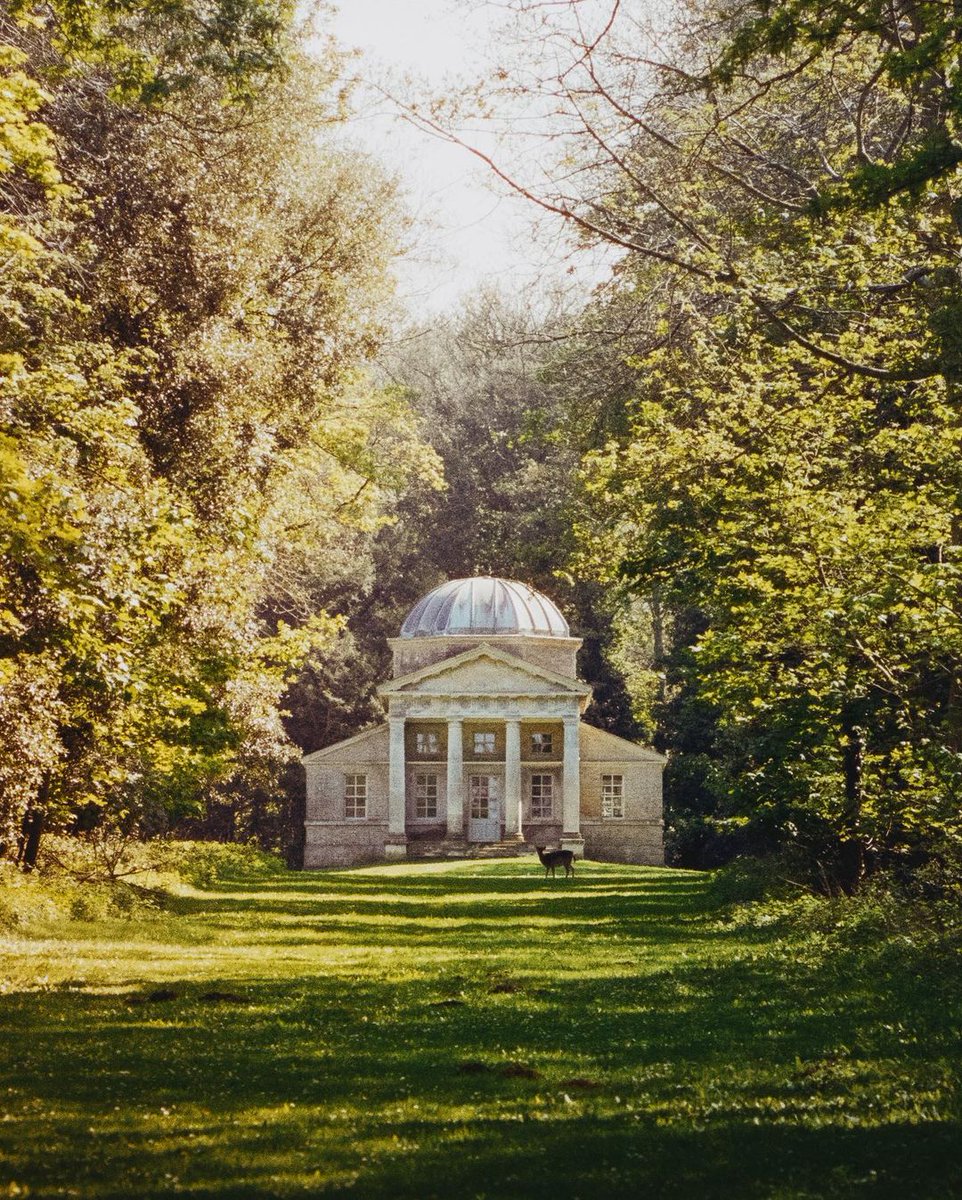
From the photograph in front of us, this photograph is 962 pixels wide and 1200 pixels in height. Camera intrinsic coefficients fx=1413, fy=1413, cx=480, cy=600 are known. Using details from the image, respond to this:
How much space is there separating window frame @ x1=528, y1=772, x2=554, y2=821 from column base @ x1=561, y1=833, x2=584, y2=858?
2.88 meters

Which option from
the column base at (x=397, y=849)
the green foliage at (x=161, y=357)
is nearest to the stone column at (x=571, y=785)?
the column base at (x=397, y=849)

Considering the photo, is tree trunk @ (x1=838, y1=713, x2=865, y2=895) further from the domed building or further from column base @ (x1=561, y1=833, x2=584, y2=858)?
the domed building

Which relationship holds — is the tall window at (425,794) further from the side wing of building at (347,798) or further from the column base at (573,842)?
the column base at (573,842)

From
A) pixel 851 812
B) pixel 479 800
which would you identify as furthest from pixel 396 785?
pixel 851 812

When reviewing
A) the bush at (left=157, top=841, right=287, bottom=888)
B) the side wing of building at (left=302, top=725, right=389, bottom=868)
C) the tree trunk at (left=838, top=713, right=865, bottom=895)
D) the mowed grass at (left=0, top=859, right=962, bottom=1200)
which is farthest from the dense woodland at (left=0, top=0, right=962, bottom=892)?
the side wing of building at (left=302, top=725, right=389, bottom=868)

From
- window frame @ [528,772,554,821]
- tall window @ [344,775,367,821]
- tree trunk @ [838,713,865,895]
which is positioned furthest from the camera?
tall window @ [344,775,367,821]

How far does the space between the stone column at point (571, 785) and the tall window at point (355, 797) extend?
776 cm

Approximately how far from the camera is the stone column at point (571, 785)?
167 ft

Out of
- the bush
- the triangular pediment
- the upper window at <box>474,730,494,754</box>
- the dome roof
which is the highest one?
the dome roof

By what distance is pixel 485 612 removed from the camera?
53406 mm

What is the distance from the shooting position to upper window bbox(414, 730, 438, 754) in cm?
5434

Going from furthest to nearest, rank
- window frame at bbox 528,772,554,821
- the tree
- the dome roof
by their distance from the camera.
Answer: window frame at bbox 528,772,554,821, the dome roof, the tree

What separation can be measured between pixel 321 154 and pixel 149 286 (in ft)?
21.7

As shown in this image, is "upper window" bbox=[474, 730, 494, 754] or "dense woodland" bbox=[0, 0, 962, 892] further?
"upper window" bbox=[474, 730, 494, 754]
